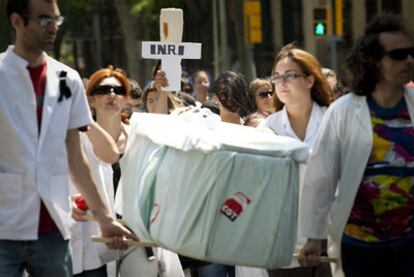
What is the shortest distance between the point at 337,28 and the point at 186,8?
76.6 ft

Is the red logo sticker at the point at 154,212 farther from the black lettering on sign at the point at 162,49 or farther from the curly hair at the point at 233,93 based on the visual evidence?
the curly hair at the point at 233,93

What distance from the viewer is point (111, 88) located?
795 centimetres

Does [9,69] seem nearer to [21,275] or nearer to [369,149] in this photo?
[21,275]

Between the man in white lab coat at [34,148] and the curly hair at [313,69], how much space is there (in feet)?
5.53

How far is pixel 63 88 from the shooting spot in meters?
5.82

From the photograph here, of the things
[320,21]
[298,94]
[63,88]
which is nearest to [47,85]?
[63,88]

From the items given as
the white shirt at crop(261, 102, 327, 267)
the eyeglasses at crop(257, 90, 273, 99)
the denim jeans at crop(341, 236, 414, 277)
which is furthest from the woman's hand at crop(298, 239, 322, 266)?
the eyeglasses at crop(257, 90, 273, 99)

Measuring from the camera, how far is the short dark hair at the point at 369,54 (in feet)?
19.6

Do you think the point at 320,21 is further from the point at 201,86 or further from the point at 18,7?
the point at 18,7

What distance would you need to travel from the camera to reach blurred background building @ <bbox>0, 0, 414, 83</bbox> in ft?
130

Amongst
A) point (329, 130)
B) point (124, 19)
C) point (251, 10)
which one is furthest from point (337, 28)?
point (329, 130)

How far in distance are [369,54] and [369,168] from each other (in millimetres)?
573

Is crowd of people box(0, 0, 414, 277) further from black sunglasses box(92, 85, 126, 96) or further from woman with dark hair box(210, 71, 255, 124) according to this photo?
woman with dark hair box(210, 71, 255, 124)

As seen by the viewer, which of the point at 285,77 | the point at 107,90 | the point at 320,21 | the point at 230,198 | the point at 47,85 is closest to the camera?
the point at 230,198
